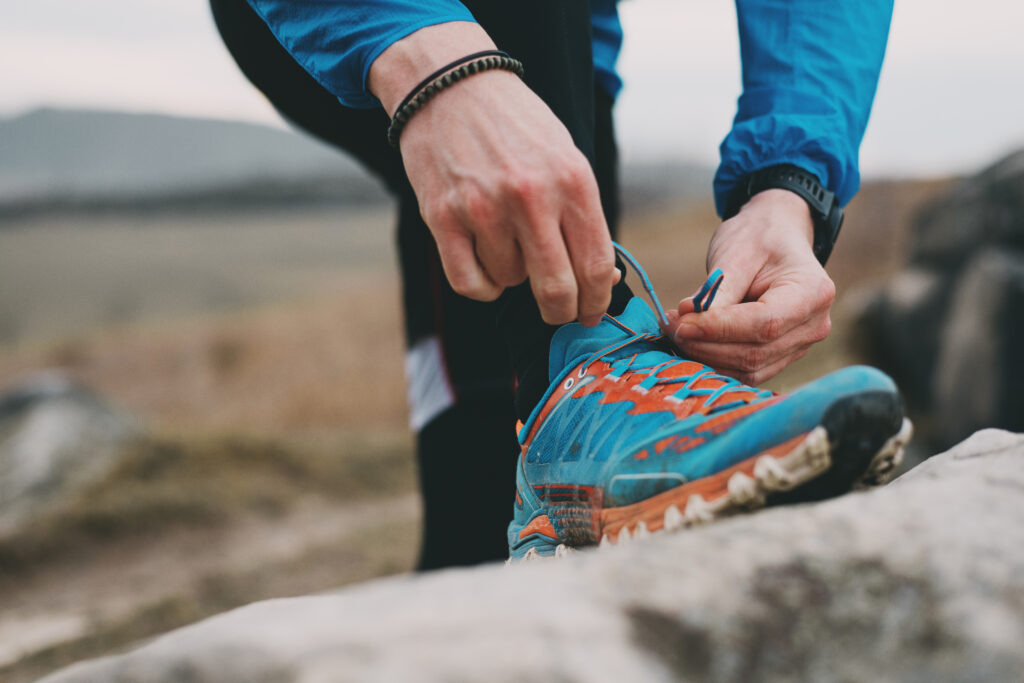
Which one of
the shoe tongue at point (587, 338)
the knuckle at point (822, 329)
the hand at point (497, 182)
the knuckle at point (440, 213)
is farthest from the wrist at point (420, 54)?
the knuckle at point (822, 329)

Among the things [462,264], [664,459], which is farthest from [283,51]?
[664,459]

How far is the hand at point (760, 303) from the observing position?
3.20ft

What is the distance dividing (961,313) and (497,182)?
11.8 ft

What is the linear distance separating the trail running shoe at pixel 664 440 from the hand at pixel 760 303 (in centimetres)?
4

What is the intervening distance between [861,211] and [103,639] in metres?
6.31

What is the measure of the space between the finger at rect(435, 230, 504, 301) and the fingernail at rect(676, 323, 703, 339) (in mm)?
297

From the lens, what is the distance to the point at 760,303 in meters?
0.97

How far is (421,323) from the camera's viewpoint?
5.67 ft

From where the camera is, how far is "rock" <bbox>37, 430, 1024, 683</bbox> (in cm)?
55

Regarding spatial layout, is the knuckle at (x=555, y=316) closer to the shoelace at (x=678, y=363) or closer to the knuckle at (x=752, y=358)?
the shoelace at (x=678, y=363)

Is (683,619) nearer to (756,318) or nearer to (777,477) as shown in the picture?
(777,477)

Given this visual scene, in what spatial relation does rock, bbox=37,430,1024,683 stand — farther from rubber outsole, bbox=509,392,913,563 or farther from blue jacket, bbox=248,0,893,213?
blue jacket, bbox=248,0,893,213

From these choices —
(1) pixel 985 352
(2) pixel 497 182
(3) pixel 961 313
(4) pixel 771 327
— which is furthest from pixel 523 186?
(3) pixel 961 313

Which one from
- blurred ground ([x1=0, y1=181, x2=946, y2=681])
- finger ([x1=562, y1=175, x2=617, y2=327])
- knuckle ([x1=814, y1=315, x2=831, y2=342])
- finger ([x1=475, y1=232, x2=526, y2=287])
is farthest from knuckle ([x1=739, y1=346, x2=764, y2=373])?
blurred ground ([x1=0, y1=181, x2=946, y2=681])
